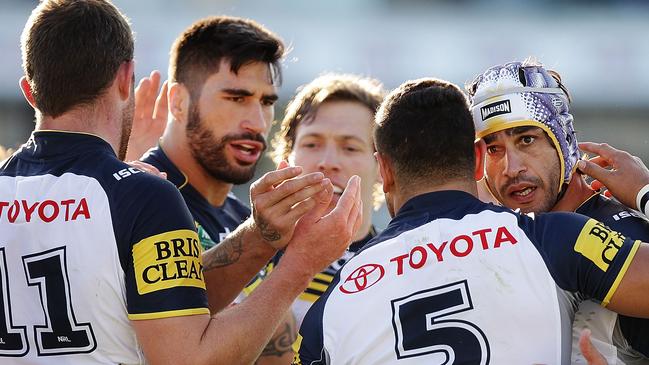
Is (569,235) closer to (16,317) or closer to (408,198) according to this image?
(408,198)

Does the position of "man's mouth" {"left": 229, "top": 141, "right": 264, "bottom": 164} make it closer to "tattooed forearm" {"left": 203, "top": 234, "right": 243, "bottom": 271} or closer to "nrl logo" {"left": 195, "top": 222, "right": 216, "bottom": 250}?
"nrl logo" {"left": 195, "top": 222, "right": 216, "bottom": 250}

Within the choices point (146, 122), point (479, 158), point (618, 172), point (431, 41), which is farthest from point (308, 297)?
point (431, 41)

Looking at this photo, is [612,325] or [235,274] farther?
[235,274]

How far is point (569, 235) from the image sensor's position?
3592mm

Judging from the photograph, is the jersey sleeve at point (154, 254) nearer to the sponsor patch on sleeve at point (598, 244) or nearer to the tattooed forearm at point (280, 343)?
the sponsor patch on sleeve at point (598, 244)

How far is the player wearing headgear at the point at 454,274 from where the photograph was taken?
355 centimetres

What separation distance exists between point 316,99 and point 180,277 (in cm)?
318

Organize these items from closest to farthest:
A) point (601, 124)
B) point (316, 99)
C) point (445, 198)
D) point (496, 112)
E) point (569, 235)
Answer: point (569, 235) → point (445, 198) → point (496, 112) → point (316, 99) → point (601, 124)

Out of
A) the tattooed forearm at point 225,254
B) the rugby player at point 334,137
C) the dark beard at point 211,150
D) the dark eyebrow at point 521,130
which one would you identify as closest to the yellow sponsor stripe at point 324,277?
the rugby player at point 334,137

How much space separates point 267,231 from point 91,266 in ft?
2.50

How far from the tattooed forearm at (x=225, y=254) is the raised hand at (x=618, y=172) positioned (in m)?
1.46

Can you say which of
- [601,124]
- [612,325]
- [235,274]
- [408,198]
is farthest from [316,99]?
[601,124]

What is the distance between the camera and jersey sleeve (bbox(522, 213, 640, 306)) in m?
3.54

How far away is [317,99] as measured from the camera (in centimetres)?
680
